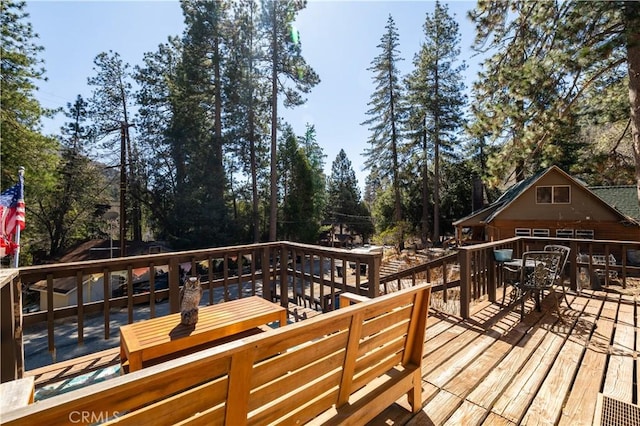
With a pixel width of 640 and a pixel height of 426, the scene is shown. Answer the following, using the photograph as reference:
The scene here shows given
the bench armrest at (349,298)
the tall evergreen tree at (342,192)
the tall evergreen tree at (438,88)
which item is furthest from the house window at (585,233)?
the tall evergreen tree at (342,192)

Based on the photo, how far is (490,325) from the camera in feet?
12.0

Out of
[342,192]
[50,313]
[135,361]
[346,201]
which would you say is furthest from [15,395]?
[342,192]

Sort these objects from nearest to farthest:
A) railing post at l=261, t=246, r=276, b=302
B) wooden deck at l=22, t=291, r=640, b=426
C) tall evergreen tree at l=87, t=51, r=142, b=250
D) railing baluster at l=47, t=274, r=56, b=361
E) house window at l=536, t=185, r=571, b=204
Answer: wooden deck at l=22, t=291, r=640, b=426 < railing baluster at l=47, t=274, r=56, b=361 < railing post at l=261, t=246, r=276, b=302 < house window at l=536, t=185, r=571, b=204 < tall evergreen tree at l=87, t=51, r=142, b=250

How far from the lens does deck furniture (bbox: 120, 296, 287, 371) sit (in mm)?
2033

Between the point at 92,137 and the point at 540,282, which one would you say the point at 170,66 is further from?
the point at 540,282

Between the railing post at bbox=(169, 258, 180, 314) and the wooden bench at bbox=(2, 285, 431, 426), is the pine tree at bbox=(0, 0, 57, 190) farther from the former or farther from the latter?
the wooden bench at bbox=(2, 285, 431, 426)

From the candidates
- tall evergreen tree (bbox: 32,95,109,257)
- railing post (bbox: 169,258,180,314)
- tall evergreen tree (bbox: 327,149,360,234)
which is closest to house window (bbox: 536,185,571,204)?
railing post (bbox: 169,258,180,314)

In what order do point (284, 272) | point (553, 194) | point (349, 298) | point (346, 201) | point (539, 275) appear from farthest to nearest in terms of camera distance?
point (346, 201)
point (553, 194)
point (284, 272)
point (539, 275)
point (349, 298)

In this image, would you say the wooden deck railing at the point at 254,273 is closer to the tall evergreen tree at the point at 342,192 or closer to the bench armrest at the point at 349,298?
the bench armrest at the point at 349,298

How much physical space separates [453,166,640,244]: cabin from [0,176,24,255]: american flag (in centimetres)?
1688

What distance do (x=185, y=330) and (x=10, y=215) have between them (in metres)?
3.13

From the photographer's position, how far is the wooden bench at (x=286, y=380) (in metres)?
0.81

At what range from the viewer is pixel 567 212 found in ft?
44.5

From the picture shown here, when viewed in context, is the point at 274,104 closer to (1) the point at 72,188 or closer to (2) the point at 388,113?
(2) the point at 388,113
